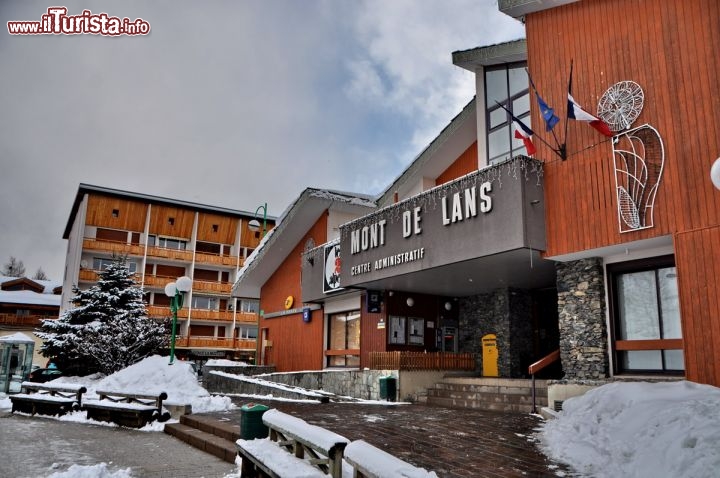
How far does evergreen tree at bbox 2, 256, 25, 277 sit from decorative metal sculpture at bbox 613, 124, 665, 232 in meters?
69.5

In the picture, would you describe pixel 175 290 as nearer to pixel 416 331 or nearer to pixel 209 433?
pixel 209 433

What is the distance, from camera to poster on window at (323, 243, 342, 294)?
20.4 meters

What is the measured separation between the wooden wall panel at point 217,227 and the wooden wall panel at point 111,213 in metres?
4.76

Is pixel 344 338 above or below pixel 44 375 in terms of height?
above

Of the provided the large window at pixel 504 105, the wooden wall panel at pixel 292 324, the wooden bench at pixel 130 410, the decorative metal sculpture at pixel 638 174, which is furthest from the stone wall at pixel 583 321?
the wooden wall panel at pixel 292 324

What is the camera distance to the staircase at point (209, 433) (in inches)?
345

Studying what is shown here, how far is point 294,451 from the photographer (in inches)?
232

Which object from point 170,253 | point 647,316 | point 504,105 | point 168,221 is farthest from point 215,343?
point 647,316

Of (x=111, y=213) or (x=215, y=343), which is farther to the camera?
(x=215, y=343)

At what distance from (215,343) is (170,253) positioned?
8.29m

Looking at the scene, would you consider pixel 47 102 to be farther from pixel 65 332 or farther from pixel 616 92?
pixel 616 92

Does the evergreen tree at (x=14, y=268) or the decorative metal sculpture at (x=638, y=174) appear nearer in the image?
the decorative metal sculpture at (x=638, y=174)

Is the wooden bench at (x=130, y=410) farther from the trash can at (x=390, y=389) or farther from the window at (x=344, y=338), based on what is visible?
the window at (x=344, y=338)

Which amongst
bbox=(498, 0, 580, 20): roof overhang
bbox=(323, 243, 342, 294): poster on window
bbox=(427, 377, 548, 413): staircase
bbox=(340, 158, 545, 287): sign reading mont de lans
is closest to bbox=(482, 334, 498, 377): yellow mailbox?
bbox=(427, 377, 548, 413): staircase
